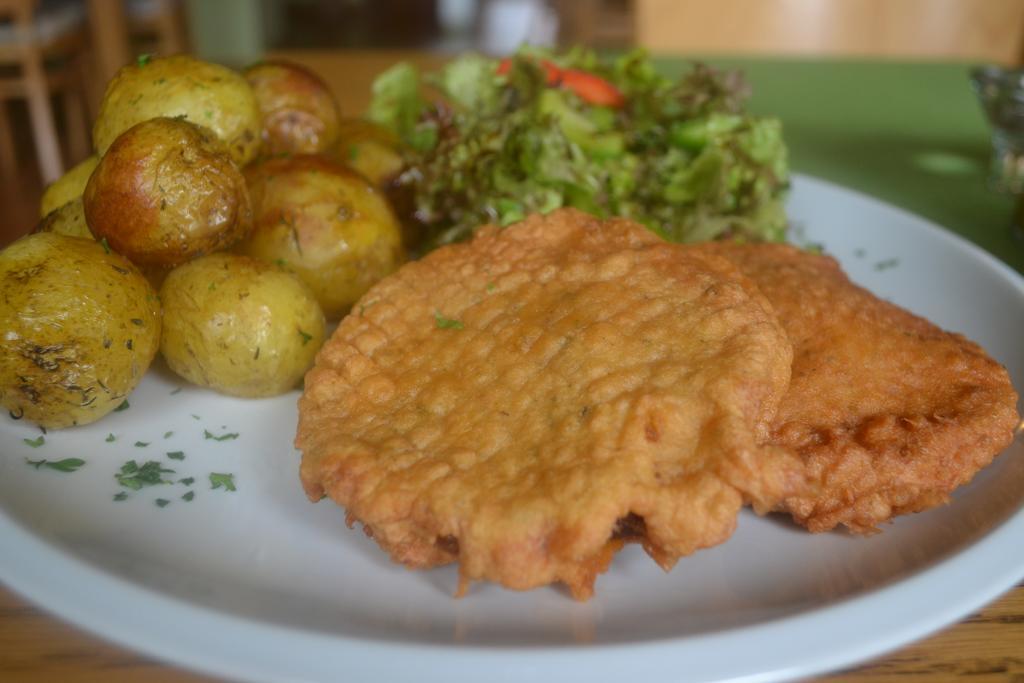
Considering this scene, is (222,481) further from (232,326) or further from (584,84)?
(584,84)

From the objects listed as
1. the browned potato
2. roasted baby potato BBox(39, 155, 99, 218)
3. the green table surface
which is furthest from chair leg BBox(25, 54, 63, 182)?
the browned potato

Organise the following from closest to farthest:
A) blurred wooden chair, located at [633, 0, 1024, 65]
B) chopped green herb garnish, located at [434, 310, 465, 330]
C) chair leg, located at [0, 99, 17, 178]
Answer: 1. chopped green herb garnish, located at [434, 310, 465, 330]
2. blurred wooden chair, located at [633, 0, 1024, 65]
3. chair leg, located at [0, 99, 17, 178]

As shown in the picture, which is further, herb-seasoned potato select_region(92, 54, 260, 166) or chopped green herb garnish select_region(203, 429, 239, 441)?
herb-seasoned potato select_region(92, 54, 260, 166)

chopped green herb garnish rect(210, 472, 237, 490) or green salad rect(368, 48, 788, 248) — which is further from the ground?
green salad rect(368, 48, 788, 248)

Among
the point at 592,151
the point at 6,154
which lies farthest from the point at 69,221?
Result: the point at 6,154

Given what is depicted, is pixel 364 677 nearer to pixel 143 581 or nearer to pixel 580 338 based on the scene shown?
pixel 143 581

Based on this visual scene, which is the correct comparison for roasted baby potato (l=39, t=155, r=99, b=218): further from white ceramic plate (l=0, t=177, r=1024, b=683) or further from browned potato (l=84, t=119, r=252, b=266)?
white ceramic plate (l=0, t=177, r=1024, b=683)

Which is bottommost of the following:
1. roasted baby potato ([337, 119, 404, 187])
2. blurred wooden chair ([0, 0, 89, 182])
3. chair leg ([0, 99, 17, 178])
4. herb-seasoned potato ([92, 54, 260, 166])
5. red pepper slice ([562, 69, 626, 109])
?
chair leg ([0, 99, 17, 178])

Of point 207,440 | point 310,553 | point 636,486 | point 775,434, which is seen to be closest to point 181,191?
point 207,440
